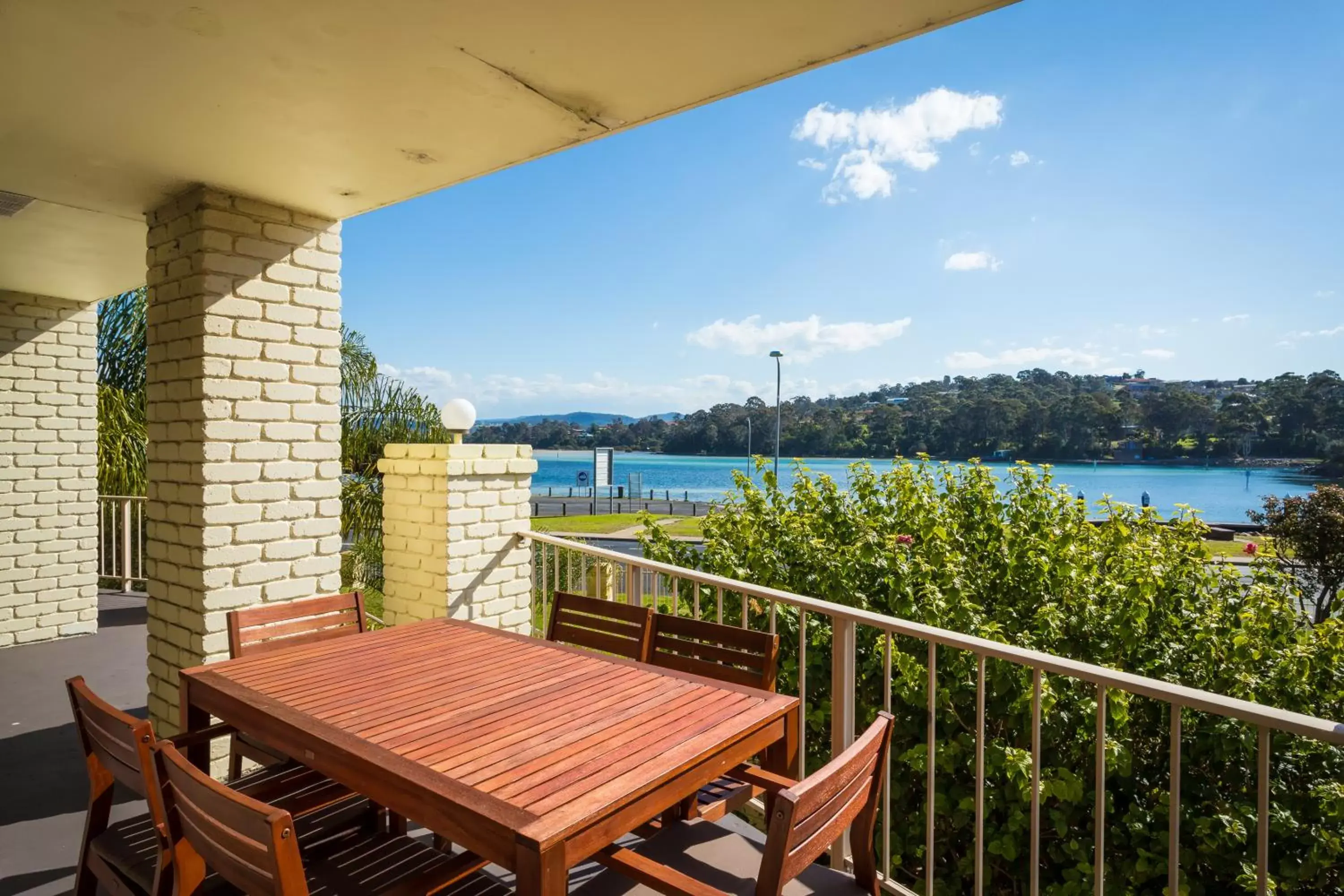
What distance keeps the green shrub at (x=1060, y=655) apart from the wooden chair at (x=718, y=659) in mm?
2015

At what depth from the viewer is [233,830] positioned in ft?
4.10

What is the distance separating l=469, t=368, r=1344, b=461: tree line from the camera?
24.5 meters

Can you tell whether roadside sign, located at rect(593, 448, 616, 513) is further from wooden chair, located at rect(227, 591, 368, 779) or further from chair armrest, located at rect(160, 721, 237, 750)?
chair armrest, located at rect(160, 721, 237, 750)

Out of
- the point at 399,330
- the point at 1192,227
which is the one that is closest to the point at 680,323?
the point at 399,330

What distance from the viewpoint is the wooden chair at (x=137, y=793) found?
4.93 feet

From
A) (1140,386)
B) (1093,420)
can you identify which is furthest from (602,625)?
(1140,386)

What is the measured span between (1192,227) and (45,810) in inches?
2214

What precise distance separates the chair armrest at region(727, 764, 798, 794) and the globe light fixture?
2897mm

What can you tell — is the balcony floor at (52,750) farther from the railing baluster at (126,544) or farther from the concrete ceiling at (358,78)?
the concrete ceiling at (358,78)

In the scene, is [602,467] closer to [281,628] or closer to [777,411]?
[281,628]

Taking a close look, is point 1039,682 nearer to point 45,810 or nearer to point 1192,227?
point 45,810

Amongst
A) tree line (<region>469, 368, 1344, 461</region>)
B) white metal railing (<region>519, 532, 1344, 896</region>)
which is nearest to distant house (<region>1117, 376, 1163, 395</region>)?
tree line (<region>469, 368, 1344, 461</region>)

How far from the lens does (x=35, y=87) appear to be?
2.30m

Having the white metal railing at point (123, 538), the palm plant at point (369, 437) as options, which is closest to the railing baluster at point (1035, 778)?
the palm plant at point (369, 437)
